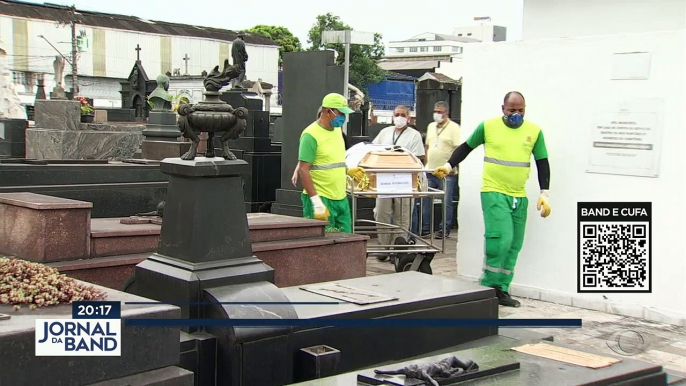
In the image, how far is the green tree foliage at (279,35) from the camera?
277 ft

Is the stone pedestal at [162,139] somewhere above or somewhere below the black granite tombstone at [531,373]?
above

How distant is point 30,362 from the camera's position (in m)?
3.31

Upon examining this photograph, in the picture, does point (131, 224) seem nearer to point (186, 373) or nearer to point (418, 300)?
point (418, 300)

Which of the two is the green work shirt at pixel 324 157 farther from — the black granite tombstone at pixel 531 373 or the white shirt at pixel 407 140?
the black granite tombstone at pixel 531 373

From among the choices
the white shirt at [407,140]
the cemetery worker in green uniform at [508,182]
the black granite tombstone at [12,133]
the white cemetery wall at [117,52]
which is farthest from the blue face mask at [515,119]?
the white cemetery wall at [117,52]

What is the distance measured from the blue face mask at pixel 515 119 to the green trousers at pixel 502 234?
655 millimetres

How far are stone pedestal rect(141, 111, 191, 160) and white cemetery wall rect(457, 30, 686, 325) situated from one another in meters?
4.50

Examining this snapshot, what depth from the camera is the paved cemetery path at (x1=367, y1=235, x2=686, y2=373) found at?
665cm

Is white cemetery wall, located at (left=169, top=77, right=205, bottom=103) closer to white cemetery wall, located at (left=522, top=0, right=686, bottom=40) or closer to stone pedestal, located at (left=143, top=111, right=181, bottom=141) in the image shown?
stone pedestal, located at (left=143, top=111, right=181, bottom=141)

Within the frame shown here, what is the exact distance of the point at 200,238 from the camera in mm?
4605

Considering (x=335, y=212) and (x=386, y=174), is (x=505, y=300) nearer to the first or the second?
(x=335, y=212)

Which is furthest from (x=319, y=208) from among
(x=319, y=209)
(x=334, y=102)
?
(x=334, y=102)

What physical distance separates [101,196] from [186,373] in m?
5.52

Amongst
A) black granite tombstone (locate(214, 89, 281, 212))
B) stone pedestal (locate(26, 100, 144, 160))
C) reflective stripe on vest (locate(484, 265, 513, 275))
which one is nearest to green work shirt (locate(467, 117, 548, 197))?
reflective stripe on vest (locate(484, 265, 513, 275))
